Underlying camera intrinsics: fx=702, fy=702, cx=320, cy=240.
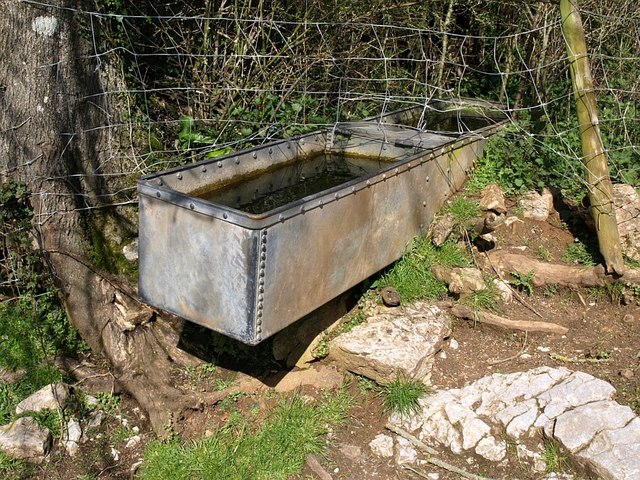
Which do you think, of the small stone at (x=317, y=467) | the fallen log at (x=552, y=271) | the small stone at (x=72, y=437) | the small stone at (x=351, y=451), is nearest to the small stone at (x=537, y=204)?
the fallen log at (x=552, y=271)

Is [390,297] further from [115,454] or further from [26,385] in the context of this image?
[26,385]

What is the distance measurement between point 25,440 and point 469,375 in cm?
272

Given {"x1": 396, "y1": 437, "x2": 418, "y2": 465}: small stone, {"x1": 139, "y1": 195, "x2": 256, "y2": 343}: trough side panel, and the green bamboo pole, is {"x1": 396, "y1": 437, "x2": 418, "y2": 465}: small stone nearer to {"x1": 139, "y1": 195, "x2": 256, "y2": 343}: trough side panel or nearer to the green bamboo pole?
{"x1": 139, "y1": 195, "x2": 256, "y2": 343}: trough side panel

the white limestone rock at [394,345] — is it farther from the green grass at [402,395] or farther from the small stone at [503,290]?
the small stone at [503,290]

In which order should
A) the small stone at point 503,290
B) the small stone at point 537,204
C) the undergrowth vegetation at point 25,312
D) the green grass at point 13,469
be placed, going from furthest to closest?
the small stone at point 537,204 → the small stone at point 503,290 → the undergrowth vegetation at point 25,312 → the green grass at point 13,469

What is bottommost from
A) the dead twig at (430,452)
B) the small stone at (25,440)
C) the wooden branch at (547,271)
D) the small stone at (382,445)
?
the small stone at (25,440)

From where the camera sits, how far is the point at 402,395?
416cm

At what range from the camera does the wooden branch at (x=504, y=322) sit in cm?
469

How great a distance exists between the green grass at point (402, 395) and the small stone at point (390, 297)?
1.93 ft

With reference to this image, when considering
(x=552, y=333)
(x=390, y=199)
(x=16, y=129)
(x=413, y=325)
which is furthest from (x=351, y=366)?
(x=16, y=129)

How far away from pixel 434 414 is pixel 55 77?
123 inches

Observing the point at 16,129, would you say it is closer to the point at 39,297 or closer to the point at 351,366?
the point at 39,297

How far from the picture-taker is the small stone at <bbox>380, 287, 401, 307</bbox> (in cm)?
468

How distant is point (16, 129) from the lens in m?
4.40
